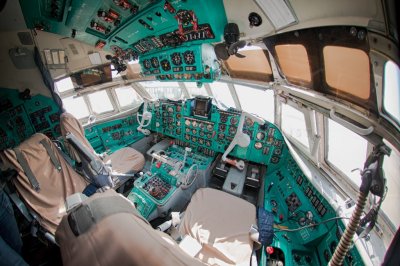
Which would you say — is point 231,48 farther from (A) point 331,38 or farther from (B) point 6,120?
(B) point 6,120

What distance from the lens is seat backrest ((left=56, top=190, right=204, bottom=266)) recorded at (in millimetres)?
596

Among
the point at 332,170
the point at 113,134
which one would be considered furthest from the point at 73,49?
the point at 332,170

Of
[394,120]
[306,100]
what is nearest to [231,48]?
[306,100]

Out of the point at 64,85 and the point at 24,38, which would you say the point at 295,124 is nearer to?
the point at 24,38

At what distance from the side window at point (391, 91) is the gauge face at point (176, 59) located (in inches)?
101

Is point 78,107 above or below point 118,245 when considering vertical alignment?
above

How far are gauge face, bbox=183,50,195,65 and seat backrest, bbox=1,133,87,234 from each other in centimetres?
236

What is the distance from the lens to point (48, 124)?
10.6 ft

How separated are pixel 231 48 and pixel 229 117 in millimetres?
2107

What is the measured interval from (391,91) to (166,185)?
3.20m

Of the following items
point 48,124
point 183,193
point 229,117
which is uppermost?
point 48,124

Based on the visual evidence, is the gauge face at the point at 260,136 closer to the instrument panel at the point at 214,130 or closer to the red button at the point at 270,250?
the instrument panel at the point at 214,130

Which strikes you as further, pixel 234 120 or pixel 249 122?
pixel 234 120

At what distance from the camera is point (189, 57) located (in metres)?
2.70
